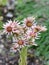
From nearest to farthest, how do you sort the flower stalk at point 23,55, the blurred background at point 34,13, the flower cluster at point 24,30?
1. the flower cluster at point 24,30
2. the flower stalk at point 23,55
3. the blurred background at point 34,13

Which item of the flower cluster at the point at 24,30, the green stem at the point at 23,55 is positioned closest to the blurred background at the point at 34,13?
the green stem at the point at 23,55

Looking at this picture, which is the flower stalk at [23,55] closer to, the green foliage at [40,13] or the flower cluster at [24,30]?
the flower cluster at [24,30]

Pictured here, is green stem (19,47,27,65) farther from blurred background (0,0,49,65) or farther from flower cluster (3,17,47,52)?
blurred background (0,0,49,65)

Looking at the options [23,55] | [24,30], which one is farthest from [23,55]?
[24,30]

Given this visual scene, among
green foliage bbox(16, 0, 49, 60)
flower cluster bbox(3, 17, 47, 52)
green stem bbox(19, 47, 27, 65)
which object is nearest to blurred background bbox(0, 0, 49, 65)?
green foliage bbox(16, 0, 49, 60)

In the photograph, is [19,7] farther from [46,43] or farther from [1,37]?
[46,43]

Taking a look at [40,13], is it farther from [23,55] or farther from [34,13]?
[23,55]
